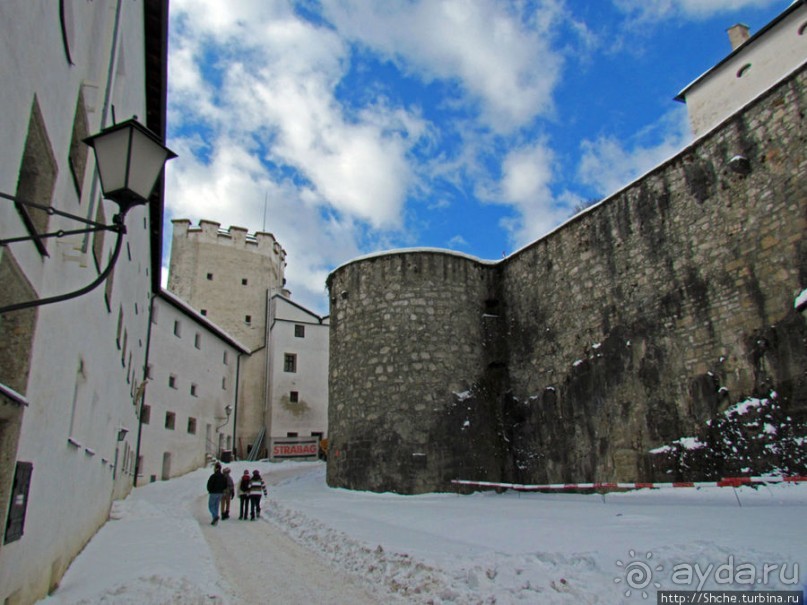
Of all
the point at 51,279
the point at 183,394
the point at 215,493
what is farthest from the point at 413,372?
the point at 183,394

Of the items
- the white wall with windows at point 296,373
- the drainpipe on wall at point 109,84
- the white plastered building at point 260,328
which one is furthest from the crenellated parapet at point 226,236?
the drainpipe on wall at point 109,84

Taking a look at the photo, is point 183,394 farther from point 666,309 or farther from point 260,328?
point 666,309

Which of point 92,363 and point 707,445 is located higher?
point 92,363

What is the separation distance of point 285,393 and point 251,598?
26713mm

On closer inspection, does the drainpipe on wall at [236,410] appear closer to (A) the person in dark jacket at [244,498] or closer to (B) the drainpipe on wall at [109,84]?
(A) the person in dark jacket at [244,498]

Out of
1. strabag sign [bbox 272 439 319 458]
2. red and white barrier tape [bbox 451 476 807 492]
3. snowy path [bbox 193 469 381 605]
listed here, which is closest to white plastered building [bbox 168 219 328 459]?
strabag sign [bbox 272 439 319 458]

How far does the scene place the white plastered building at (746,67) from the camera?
18.9 meters

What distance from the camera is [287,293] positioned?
37.4m

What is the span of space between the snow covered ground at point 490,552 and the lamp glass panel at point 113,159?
3.60 m

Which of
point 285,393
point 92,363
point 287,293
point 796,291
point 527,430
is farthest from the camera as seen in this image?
point 287,293

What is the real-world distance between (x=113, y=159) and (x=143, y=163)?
0.57 ft

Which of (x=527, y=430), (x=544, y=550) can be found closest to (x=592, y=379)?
(x=527, y=430)

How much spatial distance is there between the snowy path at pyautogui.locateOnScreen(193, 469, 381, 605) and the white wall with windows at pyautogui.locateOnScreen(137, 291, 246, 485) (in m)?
12.7

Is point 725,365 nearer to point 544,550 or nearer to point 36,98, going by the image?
point 544,550
